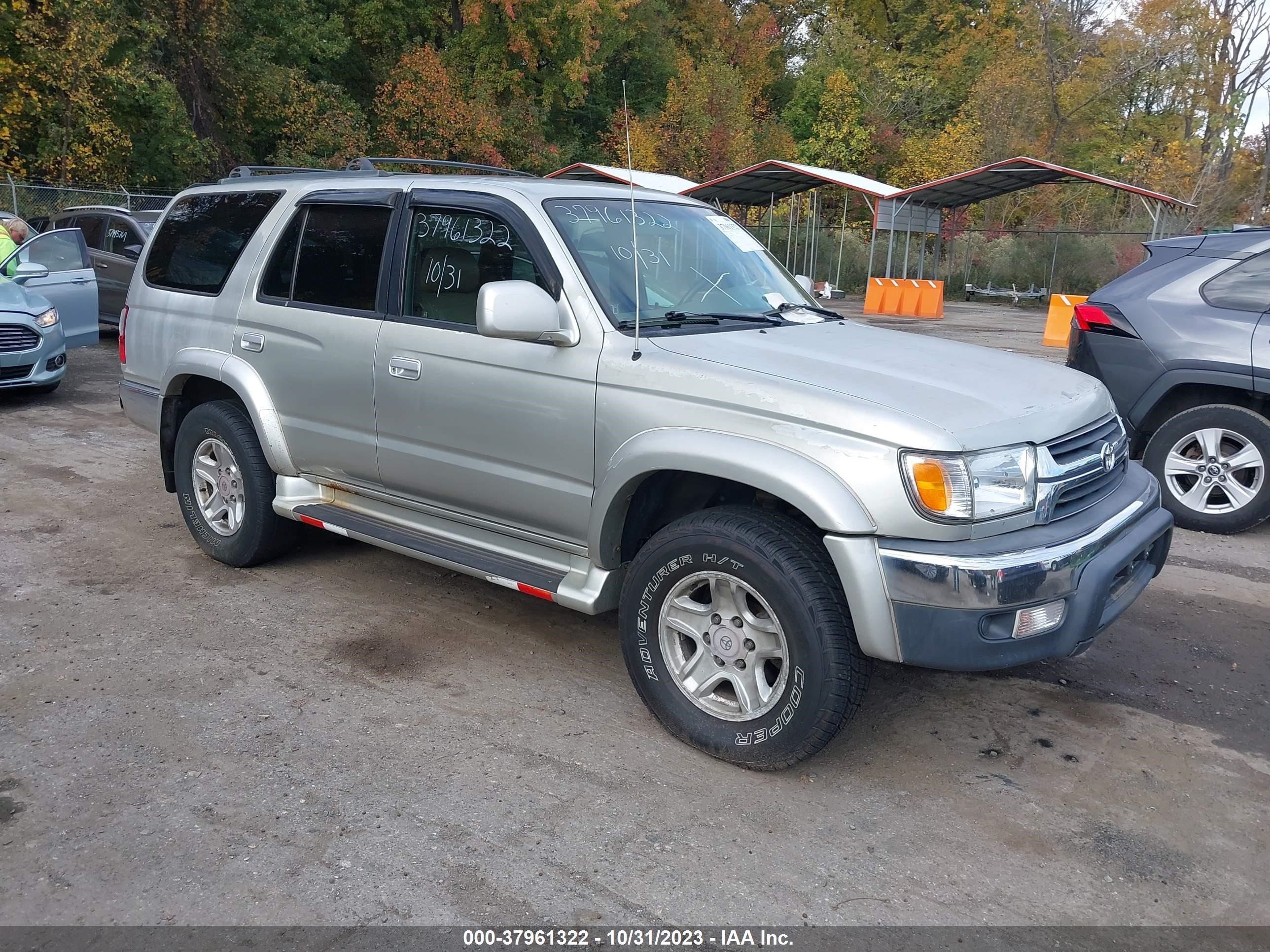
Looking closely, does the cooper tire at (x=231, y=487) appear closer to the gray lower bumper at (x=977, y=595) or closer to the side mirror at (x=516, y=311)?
the side mirror at (x=516, y=311)

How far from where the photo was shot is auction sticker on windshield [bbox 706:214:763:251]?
4.76 m

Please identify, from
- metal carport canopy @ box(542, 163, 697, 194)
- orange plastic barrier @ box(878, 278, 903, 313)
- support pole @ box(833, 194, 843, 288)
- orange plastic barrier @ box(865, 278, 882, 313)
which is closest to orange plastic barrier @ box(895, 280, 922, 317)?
orange plastic barrier @ box(878, 278, 903, 313)

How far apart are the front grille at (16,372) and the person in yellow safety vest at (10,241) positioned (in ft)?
2.86

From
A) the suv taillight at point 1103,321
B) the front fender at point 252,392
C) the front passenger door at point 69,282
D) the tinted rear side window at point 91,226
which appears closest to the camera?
the front fender at point 252,392

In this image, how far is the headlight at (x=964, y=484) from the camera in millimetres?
3131

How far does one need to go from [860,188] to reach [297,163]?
1557 cm

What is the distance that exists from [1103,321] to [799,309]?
3.23 m

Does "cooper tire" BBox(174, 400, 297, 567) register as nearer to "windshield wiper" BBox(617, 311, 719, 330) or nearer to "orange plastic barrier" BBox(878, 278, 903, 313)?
"windshield wiper" BBox(617, 311, 719, 330)

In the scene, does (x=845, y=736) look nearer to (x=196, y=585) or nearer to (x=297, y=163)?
(x=196, y=585)

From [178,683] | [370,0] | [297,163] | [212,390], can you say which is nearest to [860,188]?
[297,163]

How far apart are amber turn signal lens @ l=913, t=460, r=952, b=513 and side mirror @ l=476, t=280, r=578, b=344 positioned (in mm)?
1402

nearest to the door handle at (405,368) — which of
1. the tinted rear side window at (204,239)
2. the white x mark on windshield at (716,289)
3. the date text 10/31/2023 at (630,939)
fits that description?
the white x mark on windshield at (716,289)

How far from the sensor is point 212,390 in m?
5.55

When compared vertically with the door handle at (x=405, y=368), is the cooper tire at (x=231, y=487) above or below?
below
